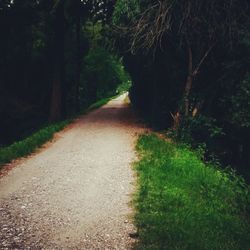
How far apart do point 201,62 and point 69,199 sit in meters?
8.15

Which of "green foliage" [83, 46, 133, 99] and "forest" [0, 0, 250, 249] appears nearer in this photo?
"forest" [0, 0, 250, 249]

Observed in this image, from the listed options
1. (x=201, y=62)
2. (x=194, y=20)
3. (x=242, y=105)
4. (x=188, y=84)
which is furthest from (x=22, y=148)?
(x=242, y=105)

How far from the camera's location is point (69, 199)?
7309 millimetres

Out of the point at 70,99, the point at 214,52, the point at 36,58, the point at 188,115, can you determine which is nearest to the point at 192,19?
the point at 214,52

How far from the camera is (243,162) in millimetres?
14641

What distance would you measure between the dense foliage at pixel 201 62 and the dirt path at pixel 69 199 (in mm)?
3365

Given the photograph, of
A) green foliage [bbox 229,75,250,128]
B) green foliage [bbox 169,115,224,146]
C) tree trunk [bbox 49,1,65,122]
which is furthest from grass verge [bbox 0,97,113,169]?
green foliage [bbox 229,75,250,128]

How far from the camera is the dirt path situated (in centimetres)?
554

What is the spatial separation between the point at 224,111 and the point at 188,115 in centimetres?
136

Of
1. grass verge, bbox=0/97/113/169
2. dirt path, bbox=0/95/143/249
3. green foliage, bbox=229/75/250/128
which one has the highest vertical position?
green foliage, bbox=229/75/250/128

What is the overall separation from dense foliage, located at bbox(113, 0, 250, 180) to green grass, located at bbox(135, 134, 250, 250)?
10.1 ft

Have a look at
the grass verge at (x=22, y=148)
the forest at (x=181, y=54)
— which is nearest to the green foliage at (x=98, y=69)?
the forest at (x=181, y=54)

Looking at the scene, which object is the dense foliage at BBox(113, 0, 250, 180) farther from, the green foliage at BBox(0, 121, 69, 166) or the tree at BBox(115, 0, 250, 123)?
the green foliage at BBox(0, 121, 69, 166)

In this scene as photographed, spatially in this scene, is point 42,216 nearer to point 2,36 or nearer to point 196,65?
point 196,65
